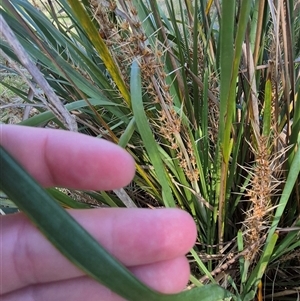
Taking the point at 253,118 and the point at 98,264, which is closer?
the point at 98,264

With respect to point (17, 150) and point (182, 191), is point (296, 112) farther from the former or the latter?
point (17, 150)

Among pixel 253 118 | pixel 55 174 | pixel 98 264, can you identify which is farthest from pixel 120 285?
pixel 253 118

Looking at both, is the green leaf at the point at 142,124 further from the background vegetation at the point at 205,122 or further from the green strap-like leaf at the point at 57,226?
the green strap-like leaf at the point at 57,226

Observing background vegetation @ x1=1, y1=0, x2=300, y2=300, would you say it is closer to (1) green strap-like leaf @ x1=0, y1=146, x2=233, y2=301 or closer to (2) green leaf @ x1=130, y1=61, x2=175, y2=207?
(2) green leaf @ x1=130, y1=61, x2=175, y2=207

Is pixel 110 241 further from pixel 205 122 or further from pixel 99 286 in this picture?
pixel 205 122

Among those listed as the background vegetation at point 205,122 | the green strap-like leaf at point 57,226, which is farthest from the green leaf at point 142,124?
the green strap-like leaf at point 57,226

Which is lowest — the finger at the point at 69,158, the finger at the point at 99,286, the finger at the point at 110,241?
the finger at the point at 99,286
